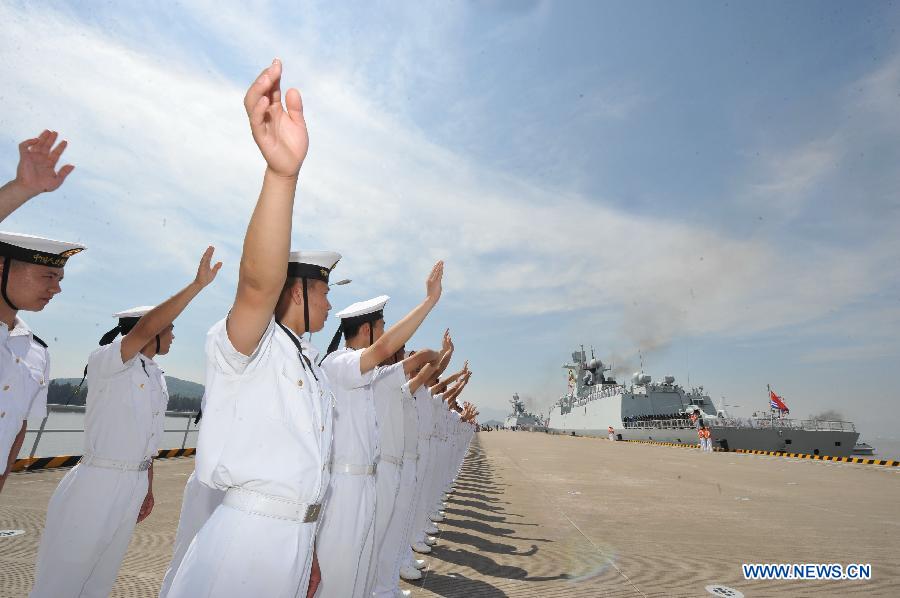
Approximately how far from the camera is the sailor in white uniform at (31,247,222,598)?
2660 millimetres

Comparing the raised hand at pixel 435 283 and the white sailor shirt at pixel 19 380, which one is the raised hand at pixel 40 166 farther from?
the raised hand at pixel 435 283

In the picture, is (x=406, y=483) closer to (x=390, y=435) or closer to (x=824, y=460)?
(x=390, y=435)

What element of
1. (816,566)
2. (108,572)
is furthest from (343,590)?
(816,566)

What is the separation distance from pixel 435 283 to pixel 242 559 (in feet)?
6.33

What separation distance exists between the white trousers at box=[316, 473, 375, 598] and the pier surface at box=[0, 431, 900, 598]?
194cm

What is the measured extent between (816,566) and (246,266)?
6.77 metres

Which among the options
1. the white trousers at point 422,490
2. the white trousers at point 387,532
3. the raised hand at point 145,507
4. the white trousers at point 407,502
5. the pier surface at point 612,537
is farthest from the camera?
the white trousers at point 422,490

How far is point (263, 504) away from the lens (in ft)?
5.64

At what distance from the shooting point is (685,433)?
3594 centimetres

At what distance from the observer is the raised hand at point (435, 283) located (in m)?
3.14

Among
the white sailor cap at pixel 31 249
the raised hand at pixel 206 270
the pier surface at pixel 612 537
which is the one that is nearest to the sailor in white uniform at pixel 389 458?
the pier surface at pixel 612 537

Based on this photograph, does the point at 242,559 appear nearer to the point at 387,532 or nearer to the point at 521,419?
the point at 387,532

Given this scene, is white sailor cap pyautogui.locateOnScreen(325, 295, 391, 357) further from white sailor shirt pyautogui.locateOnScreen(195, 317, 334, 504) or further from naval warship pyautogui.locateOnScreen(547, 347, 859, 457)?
naval warship pyautogui.locateOnScreen(547, 347, 859, 457)

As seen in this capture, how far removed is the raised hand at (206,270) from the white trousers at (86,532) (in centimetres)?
138
